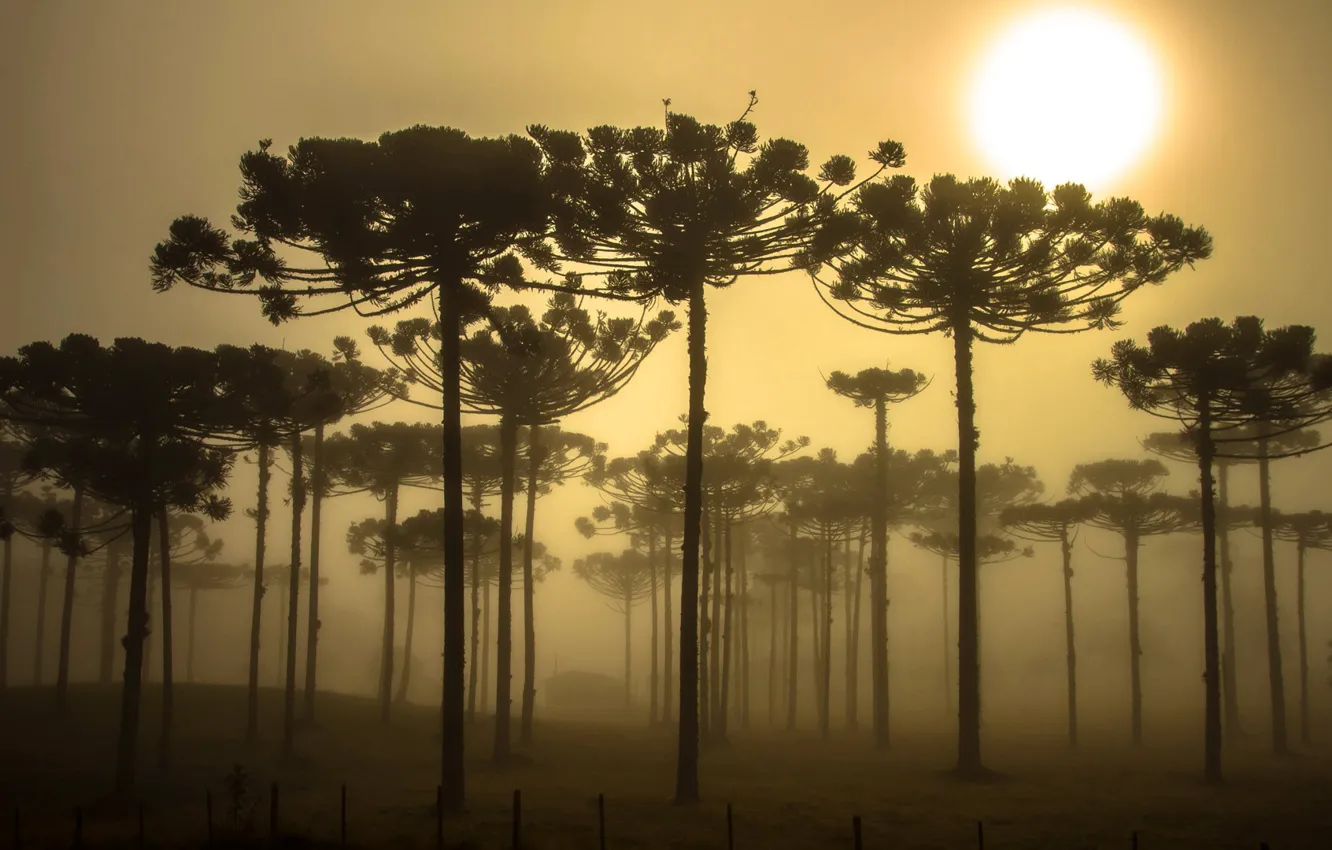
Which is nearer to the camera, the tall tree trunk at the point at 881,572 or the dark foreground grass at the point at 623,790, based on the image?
the dark foreground grass at the point at 623,790

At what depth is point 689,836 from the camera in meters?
18.7

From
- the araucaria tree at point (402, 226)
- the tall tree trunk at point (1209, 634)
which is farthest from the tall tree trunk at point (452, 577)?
the tall tree trunk at point (1209, 634)

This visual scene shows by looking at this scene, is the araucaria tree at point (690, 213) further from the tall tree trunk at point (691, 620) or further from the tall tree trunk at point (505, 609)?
the tall tree trunk at point (505, 609)

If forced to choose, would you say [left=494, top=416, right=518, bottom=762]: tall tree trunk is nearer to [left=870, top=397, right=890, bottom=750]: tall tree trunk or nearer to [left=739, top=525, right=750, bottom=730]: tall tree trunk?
[left=870, top=397, right=890, bottom=750]: tall tree trunk

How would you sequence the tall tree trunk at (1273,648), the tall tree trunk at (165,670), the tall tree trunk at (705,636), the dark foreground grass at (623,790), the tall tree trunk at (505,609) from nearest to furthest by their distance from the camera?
the dark foreground grass at (623,790) → the tall tree trunk at (165,670) → the tall tree trunk at (505,609) → the tall tree trunk at (1273,648) → the tall tree trunk at (705,636)

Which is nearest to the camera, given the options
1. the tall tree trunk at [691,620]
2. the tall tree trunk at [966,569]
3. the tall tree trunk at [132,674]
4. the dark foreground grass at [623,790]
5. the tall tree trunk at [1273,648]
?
the dark foreground grass at [623,790]

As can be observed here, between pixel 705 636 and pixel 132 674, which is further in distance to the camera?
pixel 705 636

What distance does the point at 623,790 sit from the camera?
25.2m

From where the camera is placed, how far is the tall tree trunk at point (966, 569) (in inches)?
1021

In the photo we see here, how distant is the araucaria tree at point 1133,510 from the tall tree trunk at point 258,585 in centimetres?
3157

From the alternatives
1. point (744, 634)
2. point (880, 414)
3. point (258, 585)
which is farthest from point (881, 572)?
point (258, 585)

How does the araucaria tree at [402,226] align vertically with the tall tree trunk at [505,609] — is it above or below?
above

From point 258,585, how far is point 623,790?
14.7 metres

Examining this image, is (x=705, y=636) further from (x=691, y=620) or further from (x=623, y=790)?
(x=691, y=620)
